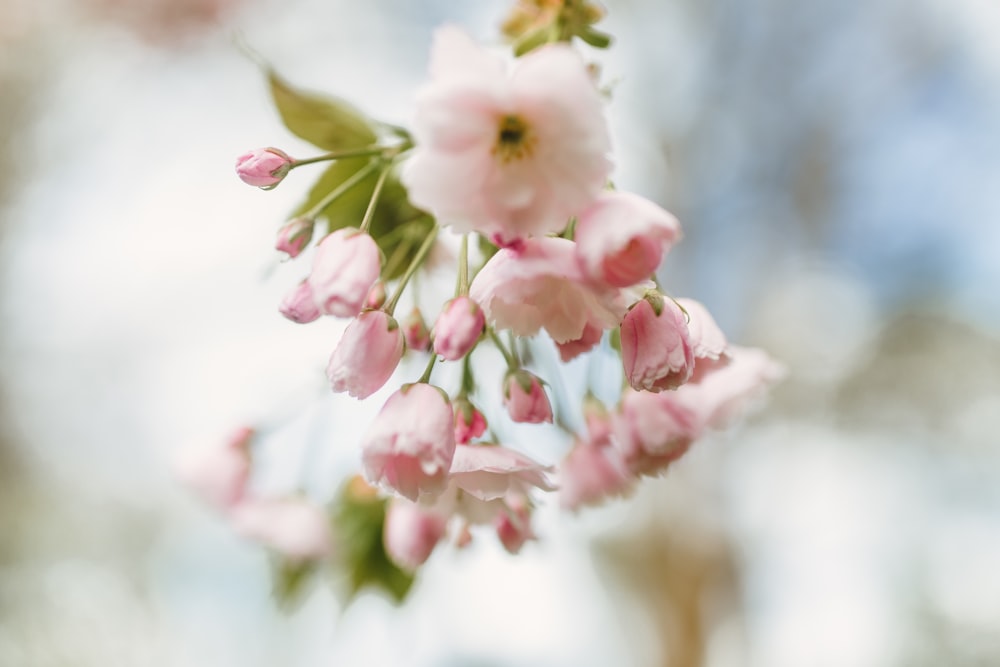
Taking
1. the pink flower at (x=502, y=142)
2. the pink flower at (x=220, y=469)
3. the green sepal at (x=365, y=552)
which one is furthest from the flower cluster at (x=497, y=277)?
the pink flower at (x=220, y=469)

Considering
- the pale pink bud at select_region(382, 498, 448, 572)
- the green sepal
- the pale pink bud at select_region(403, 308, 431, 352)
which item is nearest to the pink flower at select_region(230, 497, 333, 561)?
the green sepal

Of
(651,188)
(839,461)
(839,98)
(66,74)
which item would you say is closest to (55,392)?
(66,74)

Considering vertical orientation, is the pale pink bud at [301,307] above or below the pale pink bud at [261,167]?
below

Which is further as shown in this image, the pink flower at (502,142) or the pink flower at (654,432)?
the pink flower at (654,432)

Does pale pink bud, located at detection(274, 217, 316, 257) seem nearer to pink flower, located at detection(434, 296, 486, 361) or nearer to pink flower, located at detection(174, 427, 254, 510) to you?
pink flower, located at detection(434, 296, 486, 361)

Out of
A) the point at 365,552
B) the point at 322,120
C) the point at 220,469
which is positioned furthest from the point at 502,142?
the point at 220,469

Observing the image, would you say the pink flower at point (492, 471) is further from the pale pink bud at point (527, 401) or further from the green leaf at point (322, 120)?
the green leaf at point (322, 120)

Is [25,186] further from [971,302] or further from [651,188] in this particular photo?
[971,302]
